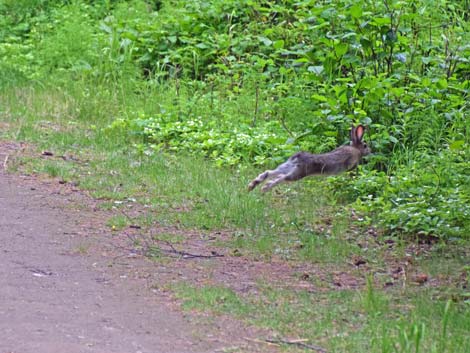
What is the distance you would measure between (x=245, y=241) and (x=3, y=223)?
2007 mm

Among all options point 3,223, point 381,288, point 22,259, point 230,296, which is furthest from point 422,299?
point 3,223

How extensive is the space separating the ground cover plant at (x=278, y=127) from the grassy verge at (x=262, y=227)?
2 cm

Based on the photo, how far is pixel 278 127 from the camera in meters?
11.5

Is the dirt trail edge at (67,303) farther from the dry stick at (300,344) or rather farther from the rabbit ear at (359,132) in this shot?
the rabbit ear at (359,132)

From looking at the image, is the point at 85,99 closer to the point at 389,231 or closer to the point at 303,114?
the point at 303,114

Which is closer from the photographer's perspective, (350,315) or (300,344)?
(300,344)

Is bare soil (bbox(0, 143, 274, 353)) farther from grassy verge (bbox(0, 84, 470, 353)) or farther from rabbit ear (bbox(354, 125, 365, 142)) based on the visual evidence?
rabbit ear (bbox(354, 125, 365, 142))

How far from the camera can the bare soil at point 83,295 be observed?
18.3 ft

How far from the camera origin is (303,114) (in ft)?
36.0

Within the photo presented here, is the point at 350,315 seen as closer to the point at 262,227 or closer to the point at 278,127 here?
the point at 262,227

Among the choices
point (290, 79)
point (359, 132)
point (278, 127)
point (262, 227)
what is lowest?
point (278, 127)

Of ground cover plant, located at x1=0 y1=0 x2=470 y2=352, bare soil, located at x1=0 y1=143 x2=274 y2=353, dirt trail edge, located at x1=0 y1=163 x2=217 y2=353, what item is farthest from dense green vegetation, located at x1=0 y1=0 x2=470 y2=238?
dirt trail edge, located at x1=0 y1=163 x2=217 y2=353

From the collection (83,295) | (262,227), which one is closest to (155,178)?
(262,227)

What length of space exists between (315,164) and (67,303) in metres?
2.97
